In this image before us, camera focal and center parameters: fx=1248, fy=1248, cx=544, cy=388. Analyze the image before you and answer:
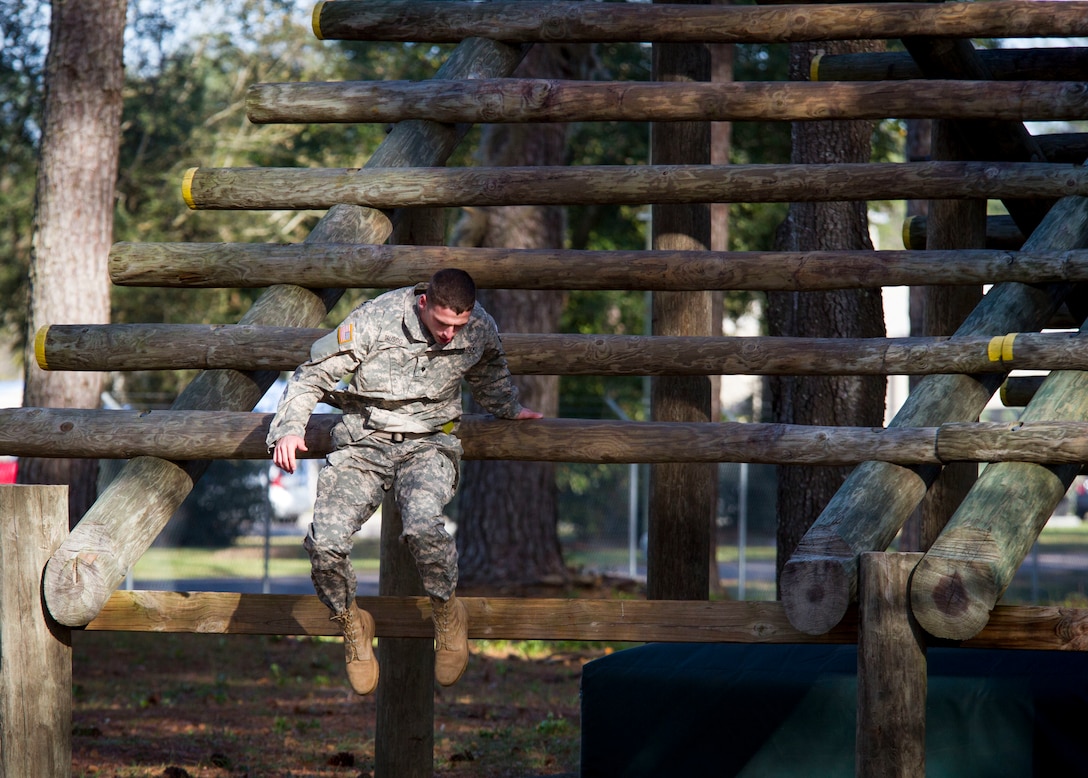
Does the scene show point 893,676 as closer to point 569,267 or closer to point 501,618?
point 501,618

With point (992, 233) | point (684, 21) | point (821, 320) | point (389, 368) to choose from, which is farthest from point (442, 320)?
point (992, 233)

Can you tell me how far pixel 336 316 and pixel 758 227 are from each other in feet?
31.6

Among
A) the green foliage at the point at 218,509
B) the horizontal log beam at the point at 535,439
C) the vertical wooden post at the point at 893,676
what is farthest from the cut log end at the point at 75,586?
the green foliage at the point at 218,509

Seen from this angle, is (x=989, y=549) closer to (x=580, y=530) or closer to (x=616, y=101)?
(x=616, y=101)

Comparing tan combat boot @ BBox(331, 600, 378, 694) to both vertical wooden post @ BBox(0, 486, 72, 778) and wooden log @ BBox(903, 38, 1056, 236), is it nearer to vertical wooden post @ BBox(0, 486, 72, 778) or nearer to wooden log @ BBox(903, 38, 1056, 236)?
vertical wooden post @ BBox(0, 486, 72, 778)

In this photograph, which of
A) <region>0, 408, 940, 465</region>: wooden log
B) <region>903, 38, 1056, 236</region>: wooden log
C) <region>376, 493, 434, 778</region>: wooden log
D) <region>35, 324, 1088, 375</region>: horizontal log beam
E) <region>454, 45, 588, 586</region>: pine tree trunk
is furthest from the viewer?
<region>454, 45, 588, 586</region>: pine tree trunk

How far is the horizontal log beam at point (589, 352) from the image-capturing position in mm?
5383

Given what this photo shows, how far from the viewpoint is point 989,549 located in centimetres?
437

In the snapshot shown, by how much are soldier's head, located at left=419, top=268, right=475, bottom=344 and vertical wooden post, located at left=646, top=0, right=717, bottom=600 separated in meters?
2.18

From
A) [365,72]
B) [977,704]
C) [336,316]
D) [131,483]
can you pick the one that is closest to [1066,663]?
[977,704]

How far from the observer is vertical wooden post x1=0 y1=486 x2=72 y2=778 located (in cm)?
477

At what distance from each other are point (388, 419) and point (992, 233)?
18.3ft

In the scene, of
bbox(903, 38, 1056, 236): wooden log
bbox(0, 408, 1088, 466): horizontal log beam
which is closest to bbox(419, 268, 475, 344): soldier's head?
bbox(0, 408, 1088, 466): horizontal log beam

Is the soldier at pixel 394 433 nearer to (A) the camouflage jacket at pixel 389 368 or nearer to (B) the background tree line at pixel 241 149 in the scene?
(A) the camouflage jacket at pixel 389 368
